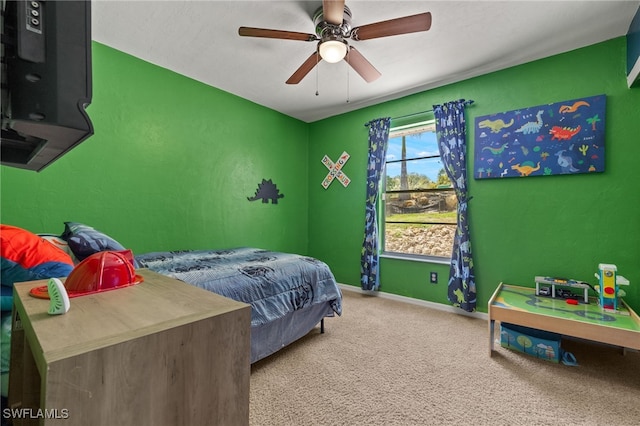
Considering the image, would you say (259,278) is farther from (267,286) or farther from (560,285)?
(560,285)

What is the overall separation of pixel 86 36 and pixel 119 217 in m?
2.67

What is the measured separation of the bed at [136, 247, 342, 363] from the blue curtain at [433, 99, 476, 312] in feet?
4.69

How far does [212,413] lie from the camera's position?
0.69 m

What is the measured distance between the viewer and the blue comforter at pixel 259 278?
184 centimetres

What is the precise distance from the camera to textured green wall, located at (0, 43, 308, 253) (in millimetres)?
2348

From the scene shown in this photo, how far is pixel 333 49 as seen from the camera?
1.99 metres

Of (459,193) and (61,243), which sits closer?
(61,243)

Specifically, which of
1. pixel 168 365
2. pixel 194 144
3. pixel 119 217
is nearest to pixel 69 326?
pixel 168 365

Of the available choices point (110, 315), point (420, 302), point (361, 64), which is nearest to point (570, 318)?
point (420, 302)

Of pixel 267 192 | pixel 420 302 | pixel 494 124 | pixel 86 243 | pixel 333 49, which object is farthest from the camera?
pixel 267 192

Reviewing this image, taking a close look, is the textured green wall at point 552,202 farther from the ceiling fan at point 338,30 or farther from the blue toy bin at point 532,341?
the ceiling fan at point 338,30

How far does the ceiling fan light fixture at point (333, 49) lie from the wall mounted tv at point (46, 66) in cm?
177

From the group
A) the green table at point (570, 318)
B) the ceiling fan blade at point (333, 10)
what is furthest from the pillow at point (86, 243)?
the green table at point (570, 318)

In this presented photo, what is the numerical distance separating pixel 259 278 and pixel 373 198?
2.15m
